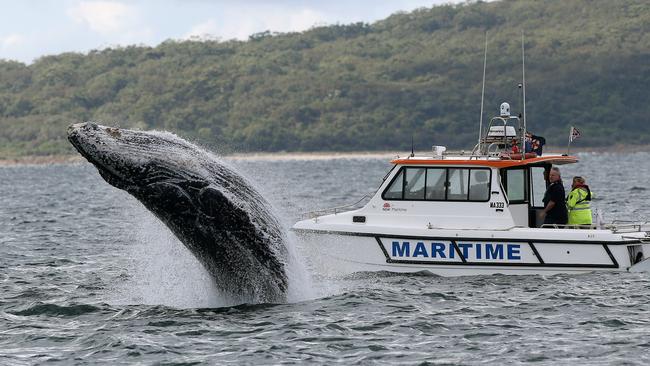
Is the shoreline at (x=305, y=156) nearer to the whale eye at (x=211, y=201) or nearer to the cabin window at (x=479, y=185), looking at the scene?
the cabin window at (x=479, y=185)

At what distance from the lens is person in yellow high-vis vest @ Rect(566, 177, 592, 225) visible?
682 inches

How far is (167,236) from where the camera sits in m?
15.7

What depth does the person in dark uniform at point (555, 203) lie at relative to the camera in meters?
17.0

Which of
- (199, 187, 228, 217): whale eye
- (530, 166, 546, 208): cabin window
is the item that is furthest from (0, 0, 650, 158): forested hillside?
(199, 187, 228, 217): whale eye

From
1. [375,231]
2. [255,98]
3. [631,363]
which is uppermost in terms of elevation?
[255,98]

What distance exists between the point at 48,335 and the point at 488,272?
652 cm

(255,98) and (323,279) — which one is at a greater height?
(255,98)

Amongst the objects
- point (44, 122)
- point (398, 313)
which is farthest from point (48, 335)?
point (44, 122)

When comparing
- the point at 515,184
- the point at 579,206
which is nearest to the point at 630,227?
the point at 579,206

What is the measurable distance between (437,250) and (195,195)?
5.87 meters

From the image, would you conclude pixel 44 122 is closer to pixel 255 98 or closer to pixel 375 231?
pixel 255 98

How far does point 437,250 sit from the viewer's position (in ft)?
54.8

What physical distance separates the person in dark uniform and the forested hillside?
103618mm

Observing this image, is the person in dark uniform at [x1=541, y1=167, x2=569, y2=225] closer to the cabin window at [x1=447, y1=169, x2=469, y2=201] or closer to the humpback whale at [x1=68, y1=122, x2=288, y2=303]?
the cabin window at [x1=447, y1=169, x2=469, y2=201]
